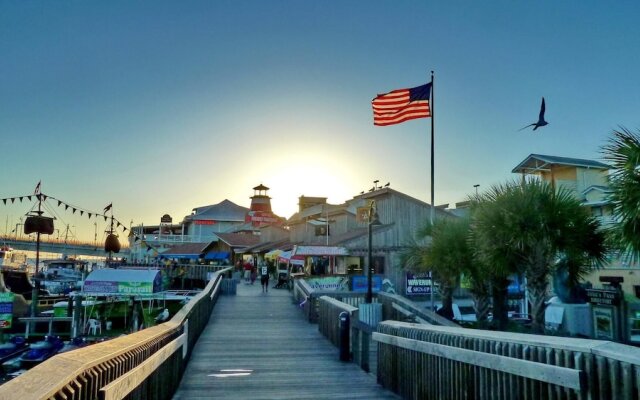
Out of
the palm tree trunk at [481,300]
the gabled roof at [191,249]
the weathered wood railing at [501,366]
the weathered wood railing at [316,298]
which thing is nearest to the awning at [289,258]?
the weathered wood railing at [316,298]

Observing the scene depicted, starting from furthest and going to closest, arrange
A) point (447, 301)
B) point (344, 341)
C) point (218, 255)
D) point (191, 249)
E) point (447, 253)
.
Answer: point (191, 249), point (218, 255), point (447, 301), point (447, 253), point (344, 341)

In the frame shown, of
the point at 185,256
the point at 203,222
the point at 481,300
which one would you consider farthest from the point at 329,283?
the point at 203,222

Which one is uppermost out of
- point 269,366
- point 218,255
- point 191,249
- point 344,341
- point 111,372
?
point 191,249

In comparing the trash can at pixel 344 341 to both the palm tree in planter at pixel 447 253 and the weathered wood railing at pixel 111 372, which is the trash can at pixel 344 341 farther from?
the palm tree in planter at pixel 447 253

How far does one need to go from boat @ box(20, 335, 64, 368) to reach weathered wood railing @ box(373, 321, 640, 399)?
1941 centimetres

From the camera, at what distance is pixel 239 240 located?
181 feet

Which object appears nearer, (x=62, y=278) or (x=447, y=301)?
(x=447, y=301)

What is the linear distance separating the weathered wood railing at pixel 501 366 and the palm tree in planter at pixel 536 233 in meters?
5.10

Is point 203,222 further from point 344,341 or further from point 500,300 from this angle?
point 344,341

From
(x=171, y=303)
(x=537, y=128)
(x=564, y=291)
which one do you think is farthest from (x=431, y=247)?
(x=171, y=303)

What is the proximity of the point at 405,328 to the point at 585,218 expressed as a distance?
6.73 m

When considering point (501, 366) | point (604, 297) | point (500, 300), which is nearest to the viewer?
point (501, 366)

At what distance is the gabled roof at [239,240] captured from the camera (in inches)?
2104

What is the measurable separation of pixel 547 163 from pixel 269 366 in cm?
3240
